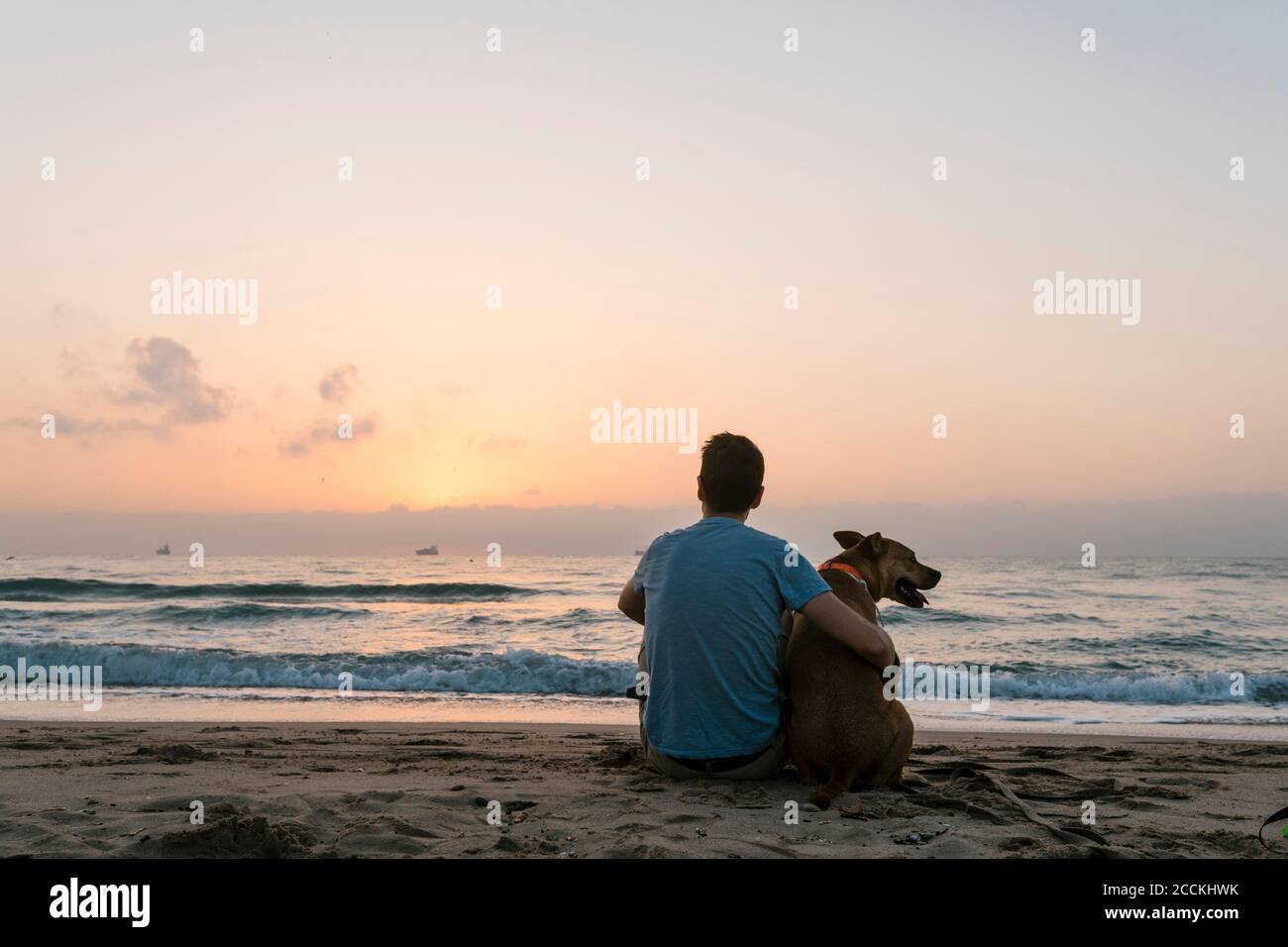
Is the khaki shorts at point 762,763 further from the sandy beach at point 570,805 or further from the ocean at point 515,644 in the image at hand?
the ocean at point 515,644

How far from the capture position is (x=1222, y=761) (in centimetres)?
700

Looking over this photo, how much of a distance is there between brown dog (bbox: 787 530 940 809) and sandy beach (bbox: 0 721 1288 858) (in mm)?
134

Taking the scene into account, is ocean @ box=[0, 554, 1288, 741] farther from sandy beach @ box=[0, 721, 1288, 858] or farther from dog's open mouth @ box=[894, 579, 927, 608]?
dog's open mouth @ box=[894, 579, 927, 608]

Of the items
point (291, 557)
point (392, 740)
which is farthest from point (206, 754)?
point (291, 557)

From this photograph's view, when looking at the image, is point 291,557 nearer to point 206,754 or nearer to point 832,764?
point 206,754

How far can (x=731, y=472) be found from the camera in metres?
4.50

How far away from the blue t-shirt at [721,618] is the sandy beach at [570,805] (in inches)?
15.7

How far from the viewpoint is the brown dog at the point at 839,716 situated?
14.7 ft

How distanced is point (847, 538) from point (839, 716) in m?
1.24

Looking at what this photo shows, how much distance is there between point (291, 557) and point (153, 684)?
29390 mm

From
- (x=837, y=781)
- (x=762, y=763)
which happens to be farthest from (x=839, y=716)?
(x=762, y=763)
